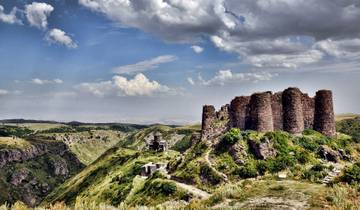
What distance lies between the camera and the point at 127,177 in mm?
100438

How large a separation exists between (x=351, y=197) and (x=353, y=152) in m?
53.1

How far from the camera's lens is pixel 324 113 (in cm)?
7481

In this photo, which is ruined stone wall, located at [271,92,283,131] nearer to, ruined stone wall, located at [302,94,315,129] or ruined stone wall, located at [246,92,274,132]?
ruined stone wall, located at [246,92,274,132]

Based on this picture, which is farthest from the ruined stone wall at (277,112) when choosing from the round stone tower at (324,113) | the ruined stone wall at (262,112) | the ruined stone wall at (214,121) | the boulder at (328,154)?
the ruined stone wall at (214,121)

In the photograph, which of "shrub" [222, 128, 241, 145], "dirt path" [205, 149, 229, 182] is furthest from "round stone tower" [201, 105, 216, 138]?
"dirt path" [205, 149, 229, 182]

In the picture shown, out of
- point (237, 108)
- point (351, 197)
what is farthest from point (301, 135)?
point (351, 197)

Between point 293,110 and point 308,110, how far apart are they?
4316mm

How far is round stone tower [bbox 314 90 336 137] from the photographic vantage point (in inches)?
2945

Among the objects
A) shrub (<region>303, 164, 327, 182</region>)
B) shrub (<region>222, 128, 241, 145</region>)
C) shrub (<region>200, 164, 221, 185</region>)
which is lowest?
shrub (<region>200, 164, 221, 185</region>)

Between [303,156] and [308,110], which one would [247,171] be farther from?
[308,110]

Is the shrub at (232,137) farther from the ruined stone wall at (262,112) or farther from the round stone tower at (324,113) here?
the round stone tower at (324,113)

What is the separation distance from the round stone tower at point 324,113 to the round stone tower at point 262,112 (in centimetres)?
929

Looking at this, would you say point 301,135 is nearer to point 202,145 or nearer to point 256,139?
point 256,139

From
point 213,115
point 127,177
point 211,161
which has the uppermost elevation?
point 213,115
